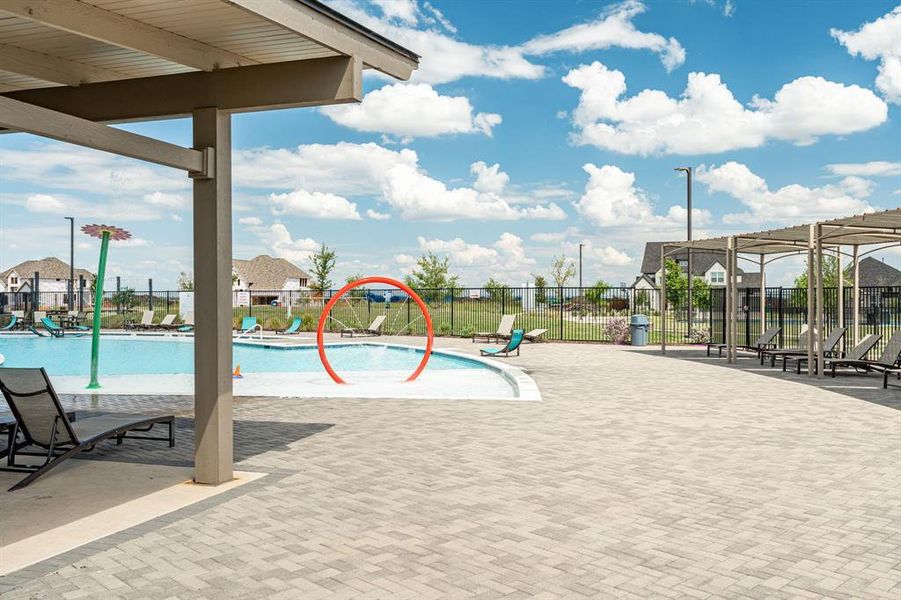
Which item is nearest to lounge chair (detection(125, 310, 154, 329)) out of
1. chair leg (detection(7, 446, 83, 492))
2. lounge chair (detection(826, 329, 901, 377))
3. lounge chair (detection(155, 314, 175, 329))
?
lounge chair (detection(155, 314, 175, 329))

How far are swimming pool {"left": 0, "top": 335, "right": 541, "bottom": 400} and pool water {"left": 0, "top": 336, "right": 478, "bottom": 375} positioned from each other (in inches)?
1.0

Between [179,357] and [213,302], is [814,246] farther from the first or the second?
[179,357]

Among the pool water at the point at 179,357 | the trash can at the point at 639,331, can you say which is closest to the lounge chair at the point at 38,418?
the pool water at the point at 179,357

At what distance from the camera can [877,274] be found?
8050 centimetres

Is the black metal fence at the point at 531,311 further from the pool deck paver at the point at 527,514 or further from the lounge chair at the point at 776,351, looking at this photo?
the pool deck paver at the point at 527,514

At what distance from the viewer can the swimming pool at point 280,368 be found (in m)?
12.8

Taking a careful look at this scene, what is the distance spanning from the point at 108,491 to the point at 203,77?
11.4 feet

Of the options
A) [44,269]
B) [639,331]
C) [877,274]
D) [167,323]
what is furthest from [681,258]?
[44,269]

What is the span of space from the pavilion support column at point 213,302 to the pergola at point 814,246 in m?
10.4

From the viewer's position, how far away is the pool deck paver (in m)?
4.18

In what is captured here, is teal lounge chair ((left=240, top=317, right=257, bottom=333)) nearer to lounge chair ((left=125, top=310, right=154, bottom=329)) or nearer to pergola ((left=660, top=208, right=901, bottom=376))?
lounge chair ((left=125, top=310, right=154, bottom=329))

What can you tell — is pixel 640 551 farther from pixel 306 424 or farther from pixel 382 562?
pixel 306 424

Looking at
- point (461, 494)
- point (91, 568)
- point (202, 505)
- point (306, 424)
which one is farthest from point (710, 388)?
point (91, 568)

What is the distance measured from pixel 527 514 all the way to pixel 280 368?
14.9 m
